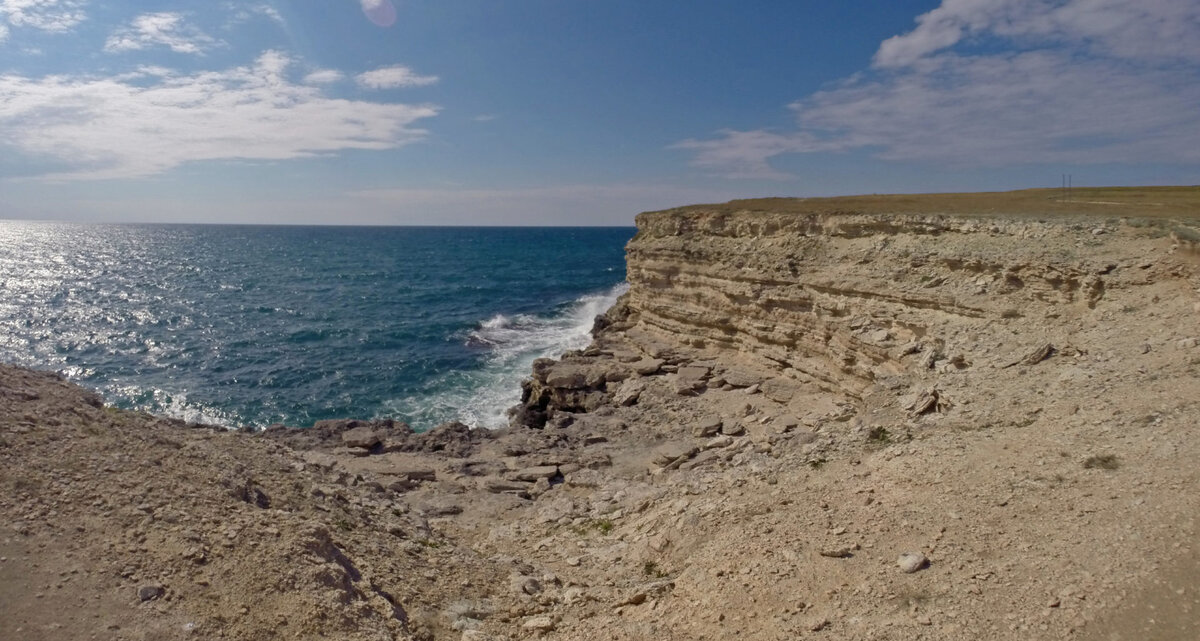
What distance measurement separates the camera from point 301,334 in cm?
4466

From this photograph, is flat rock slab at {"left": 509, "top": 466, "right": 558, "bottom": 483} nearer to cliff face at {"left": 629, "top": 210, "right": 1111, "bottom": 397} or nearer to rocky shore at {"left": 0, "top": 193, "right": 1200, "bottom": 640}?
rocky shore at {"left": 0, "top": 193, "right": 1200, "bottom": 640}

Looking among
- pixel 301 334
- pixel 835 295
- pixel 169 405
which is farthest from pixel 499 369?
pixel 835 295

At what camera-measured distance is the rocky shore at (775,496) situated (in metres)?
7.53

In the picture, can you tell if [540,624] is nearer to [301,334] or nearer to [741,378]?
[741,378]

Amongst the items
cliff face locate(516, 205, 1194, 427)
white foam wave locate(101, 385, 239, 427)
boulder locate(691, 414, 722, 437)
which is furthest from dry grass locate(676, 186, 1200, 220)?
white foam wave locate(101, 385, 239, 427)

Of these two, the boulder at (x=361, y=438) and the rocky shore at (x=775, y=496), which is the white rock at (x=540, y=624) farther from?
A: the boulder at (x=361, y=438)

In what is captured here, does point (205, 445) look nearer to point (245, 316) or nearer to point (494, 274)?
point (245, 316)

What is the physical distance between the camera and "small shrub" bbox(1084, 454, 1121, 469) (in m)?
9.80

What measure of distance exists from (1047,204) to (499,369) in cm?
2552

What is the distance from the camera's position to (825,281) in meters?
21.8

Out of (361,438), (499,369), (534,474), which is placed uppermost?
(361,438)

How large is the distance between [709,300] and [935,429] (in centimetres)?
1414

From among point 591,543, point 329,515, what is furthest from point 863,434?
point 329,515

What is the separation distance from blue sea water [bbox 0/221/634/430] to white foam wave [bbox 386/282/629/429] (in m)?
0.11
